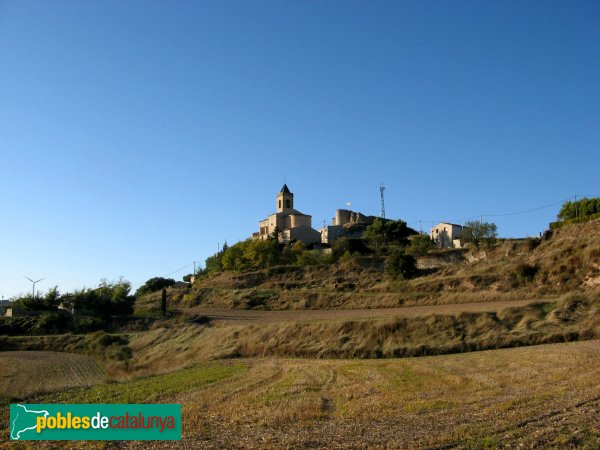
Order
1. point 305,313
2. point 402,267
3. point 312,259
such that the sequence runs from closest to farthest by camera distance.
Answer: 1. point 305,313
2. point 402,267
3. point 312,259

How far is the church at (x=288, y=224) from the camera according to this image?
9660cm

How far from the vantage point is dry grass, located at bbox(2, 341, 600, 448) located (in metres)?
10.4

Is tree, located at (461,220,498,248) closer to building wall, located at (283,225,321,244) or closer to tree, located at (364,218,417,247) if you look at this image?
tree, located at (364,218,417,247)

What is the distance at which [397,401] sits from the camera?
1377cm

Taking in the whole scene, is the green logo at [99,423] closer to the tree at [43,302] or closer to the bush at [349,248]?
the tree at [43,302]

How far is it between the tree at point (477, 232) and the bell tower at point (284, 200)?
45.4 m

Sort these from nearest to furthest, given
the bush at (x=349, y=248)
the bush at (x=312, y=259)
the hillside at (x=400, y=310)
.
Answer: the hillside at (x=400, y=310), the bush at (x=312, y=259), the bush at (x=349, y=248)

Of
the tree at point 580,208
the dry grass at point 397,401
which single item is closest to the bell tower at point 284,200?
the tree at point 580,208

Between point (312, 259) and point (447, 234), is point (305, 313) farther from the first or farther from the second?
point (447, 234)

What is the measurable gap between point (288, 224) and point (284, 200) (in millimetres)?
9119

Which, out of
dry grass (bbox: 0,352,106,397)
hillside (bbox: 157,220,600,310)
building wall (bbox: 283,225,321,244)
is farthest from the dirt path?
building wall (bbox: 283,225,321,244)

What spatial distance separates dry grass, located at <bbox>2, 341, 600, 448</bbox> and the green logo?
18.2 inches

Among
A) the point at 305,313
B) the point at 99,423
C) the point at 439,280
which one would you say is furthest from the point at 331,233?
the point at 99,423

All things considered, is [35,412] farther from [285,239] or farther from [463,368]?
[285,239]
